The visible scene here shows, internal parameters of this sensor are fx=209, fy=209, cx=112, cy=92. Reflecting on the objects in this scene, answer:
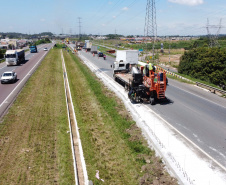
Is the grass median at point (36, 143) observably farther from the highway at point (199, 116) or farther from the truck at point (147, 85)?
the highway at point (199, 116)

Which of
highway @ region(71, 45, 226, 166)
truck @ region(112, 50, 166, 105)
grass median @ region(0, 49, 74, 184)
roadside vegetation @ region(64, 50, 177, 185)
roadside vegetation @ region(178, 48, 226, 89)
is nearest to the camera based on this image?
roadside vegetation @ region(64, 50, 177, 185)

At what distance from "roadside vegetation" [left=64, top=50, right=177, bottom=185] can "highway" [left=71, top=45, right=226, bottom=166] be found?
296cm

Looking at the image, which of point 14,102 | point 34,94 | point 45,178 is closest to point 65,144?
point 45,178

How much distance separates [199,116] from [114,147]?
25.0 ft

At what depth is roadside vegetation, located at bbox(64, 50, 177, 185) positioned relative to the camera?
9.46 m

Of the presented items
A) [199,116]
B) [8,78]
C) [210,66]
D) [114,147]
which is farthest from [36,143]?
[210,66]

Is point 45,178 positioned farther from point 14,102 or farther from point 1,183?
point 14,102

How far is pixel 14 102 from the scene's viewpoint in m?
20.0

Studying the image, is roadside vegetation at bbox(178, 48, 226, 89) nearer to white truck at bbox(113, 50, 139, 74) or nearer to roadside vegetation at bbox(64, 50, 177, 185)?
white truck at bbox(113, 50, 139, 74)

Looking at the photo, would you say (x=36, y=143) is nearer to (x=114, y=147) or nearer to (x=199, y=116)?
(x=114, y=147)

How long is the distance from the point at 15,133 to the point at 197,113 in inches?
530

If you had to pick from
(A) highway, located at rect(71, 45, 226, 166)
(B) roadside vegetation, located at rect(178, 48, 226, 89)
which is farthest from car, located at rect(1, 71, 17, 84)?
(B) roadside vegetation, located at rect(178, 48, 226, 89)

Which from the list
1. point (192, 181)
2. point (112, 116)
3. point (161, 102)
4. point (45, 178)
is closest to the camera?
point (192, 181)

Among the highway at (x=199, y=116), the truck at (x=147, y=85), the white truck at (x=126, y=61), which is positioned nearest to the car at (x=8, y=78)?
the white truck at (x=126, y=61)
